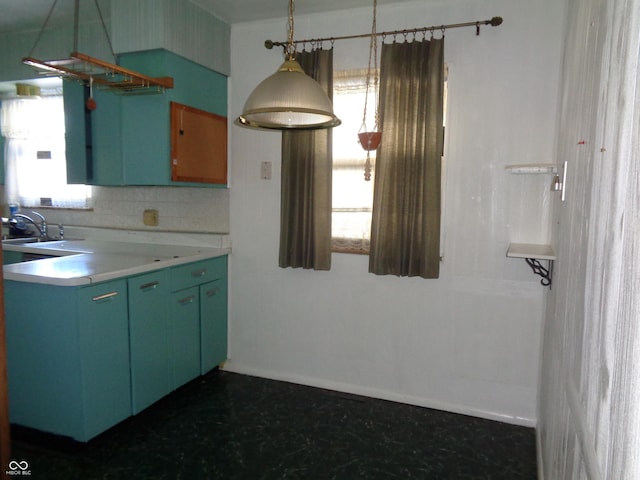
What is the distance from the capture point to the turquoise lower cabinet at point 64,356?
7.17ft

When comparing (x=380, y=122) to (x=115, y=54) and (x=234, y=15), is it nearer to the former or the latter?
(x=234, y=15)

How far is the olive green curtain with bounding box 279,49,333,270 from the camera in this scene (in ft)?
9.50

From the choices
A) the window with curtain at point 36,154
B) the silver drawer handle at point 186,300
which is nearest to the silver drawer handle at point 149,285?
the silver drawer handle at point 186,300

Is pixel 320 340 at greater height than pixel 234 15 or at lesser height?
lesser

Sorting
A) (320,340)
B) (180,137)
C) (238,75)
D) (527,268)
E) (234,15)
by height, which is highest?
(234,15)

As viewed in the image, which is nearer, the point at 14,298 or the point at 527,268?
the point at 14,298

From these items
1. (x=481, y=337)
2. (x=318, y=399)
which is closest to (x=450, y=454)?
(x=481, y=337)

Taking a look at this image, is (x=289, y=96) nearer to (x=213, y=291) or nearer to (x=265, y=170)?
(x=265, y=170)

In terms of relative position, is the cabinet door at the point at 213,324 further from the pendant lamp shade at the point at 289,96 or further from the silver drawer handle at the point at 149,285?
the pendant lamp shade at the point at 289,96

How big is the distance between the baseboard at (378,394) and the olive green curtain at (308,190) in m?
0.84

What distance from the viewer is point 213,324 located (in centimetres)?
322

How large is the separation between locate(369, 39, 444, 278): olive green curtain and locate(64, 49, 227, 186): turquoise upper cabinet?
1268mm

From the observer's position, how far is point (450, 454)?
7.82ft

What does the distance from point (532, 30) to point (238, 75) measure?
195 cm
